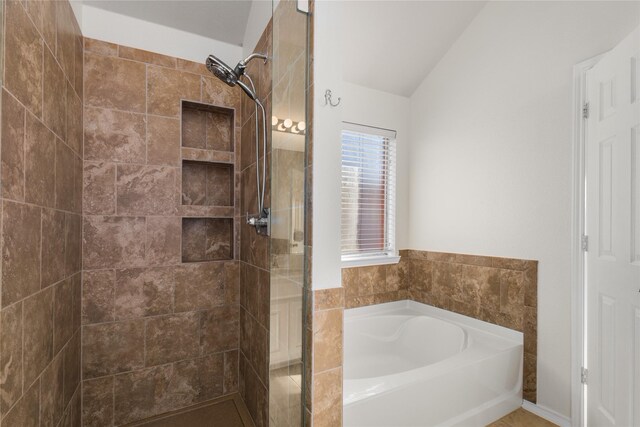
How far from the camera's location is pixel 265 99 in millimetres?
1619

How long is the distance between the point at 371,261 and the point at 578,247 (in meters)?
1.41

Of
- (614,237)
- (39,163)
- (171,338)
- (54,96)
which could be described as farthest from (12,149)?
(614,237)

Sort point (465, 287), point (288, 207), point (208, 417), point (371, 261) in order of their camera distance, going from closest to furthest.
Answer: point (288, 207) → point (208, 417) → point (465, 287) → point (371, 261)

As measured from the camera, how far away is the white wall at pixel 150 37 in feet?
6.04

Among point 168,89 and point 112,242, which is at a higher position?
point 168,89

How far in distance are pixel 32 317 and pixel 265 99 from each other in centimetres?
131

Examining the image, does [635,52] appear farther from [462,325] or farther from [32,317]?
[32,317]

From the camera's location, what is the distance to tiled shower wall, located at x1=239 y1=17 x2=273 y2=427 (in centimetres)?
161

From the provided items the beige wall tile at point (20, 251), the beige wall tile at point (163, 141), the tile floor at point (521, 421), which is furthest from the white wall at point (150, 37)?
the tile floor at point (521, 421)

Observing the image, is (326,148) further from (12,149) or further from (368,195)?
(368,195)

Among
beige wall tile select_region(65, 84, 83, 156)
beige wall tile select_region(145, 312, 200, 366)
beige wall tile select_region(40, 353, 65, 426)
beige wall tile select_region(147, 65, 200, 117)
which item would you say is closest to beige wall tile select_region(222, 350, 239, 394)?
beige wall tile select_region(145, 312, 200, 366)

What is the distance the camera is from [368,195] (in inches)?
110

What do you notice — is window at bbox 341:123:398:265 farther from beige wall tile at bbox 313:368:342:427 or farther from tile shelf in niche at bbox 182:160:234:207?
beige wall tile at bbox 313:368:342:427

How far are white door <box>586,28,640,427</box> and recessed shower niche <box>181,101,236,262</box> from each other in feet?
7.06
